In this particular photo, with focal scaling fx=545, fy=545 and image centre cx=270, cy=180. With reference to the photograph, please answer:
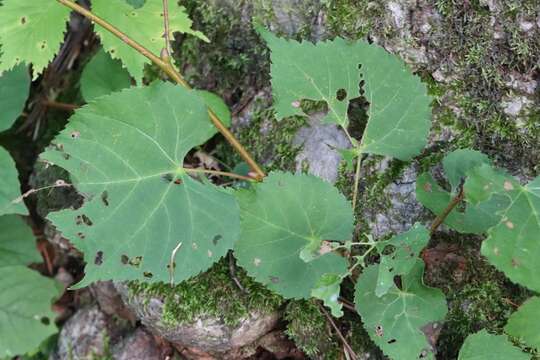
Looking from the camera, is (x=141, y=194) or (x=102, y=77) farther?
(x=102, y=77)

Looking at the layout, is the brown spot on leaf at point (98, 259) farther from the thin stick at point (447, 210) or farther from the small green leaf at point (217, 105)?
the thin stick at point (447, 210)

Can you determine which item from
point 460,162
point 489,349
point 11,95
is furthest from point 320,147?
point 11,95

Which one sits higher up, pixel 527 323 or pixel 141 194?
pixel 141 194

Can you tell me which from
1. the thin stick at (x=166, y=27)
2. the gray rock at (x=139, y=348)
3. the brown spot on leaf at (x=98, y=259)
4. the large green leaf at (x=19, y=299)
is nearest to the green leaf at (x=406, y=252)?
the brown spot on leaf at (x=98, y=259)

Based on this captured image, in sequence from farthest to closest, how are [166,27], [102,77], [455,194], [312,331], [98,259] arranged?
[102,77] < [312,331] < [166,27] < [455,194] < [98,259]

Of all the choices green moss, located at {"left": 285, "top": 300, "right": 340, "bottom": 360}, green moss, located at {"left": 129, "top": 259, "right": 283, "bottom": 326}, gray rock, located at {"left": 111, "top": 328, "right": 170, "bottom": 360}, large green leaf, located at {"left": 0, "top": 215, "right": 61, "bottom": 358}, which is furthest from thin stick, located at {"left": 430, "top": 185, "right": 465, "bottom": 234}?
large green leaf, located at {"left": 0, "top": 215, "right": 61, "bottom": 358}

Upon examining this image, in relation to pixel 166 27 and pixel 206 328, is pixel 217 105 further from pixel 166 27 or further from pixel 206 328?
pixel 206 328

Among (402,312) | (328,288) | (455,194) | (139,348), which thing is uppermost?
(455,194)

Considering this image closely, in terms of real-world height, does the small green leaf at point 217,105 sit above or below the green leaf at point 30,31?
below
